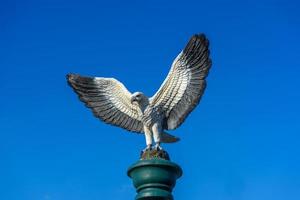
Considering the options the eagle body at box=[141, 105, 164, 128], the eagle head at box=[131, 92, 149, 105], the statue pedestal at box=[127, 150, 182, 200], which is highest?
the eagle head at box=[131, 92, 149, 105]

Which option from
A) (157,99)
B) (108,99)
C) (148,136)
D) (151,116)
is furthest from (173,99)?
(108,99)

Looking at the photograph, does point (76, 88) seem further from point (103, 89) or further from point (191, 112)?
point (191, 112)

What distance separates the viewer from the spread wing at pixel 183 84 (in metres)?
13.5

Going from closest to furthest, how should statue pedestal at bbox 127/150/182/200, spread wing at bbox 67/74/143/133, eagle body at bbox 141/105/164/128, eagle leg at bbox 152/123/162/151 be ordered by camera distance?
statue pedestal at bbox 127/150/182/200, eagle leg at bbox 152/123/162/151, eagle body at bbox 141/105/164/128, spread wing at bbox 67/74/143/133

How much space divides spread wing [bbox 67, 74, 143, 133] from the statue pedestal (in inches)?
65.1

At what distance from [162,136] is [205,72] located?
1.69 metres

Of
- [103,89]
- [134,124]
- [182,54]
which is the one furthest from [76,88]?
[182,54]

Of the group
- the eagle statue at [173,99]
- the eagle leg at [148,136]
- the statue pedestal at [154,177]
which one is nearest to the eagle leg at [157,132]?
the eagle statue at [173,99]

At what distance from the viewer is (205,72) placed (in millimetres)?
13516

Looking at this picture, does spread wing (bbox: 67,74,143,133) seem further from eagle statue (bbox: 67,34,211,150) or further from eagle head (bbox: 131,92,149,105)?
eagle head (bbox: 131,92,149,105)

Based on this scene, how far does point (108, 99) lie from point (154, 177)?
9.16ft

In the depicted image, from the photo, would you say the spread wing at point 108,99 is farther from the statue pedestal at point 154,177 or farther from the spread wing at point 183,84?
the statue pedestal at point 154,177

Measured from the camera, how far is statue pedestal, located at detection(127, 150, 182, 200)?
12.0 meters

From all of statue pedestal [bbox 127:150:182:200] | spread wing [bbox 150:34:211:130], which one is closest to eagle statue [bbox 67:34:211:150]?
spread wing [bbox 150:34:211:130]
